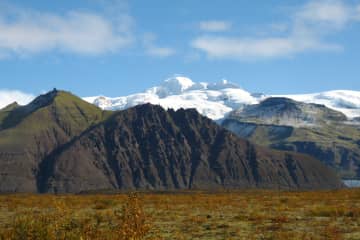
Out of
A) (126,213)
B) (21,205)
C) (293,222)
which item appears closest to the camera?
(126,213)

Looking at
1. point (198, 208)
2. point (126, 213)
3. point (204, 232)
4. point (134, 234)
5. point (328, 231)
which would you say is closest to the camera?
point (134, 234)

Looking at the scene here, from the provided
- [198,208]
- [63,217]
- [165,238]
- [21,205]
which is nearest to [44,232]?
[63,217]

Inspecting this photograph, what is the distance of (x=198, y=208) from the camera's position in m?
Result: 47.8

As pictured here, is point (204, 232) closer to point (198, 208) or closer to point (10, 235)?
point (10, 235)

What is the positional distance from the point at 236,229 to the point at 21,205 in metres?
28.7

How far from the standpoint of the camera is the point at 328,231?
2898 cm

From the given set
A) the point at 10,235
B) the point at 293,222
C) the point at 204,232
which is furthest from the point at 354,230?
the point at 10,235

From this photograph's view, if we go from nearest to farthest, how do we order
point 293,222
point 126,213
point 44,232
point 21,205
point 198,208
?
point 126,213 → point 44,232 → point 293,222 → point 198,208 → point 21,205

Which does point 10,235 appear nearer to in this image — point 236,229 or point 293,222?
point 236,229

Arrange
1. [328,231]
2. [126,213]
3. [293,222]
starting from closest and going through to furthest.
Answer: [126,213] → [328,231] → [293,222]

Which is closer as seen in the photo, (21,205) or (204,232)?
(204,232)

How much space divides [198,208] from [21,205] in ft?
59.4

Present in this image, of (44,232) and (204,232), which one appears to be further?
(204,232)

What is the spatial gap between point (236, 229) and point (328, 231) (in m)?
5.57
